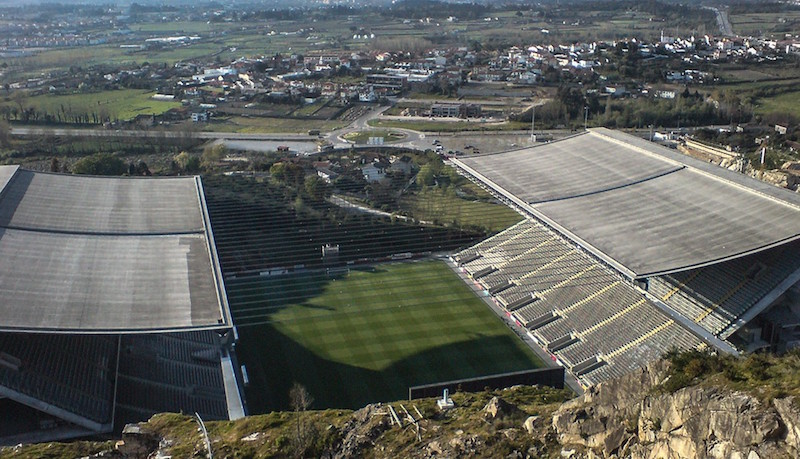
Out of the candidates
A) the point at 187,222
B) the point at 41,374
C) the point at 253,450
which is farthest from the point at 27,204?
the point at 253,450

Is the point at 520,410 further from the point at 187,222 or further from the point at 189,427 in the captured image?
the point at 187,222

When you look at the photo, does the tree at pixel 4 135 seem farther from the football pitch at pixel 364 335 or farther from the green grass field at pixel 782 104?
the green grass field at pixel 782 104

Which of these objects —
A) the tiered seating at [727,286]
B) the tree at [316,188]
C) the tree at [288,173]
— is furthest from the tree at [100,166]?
the tiered seating at [727,286]

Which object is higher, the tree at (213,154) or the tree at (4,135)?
the tree at (4,135)

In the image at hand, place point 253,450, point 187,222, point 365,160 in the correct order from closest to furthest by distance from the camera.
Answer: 1. point 253,450
2. point 187,222
3. point 365,160

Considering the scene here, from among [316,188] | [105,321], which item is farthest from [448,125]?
[105,321]

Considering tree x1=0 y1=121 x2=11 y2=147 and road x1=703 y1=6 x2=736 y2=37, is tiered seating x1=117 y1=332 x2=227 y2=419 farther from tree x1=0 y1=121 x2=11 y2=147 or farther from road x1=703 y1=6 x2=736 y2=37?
road x1=703 y1=6 x2=736 y2=37

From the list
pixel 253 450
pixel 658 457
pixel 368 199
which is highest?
pixel 658 457

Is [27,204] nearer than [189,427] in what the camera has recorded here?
No
